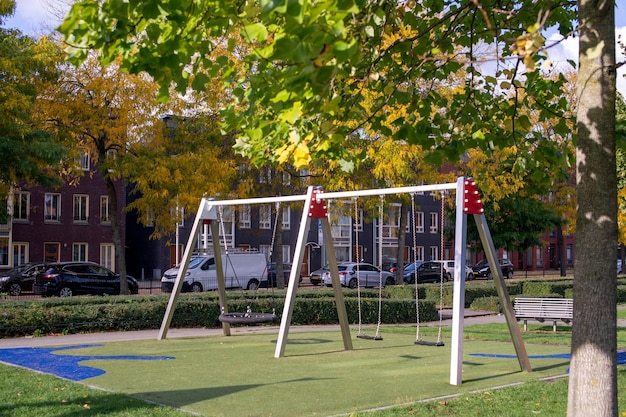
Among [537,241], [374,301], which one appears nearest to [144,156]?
[374,301]

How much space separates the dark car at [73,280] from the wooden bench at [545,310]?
66.3 feet


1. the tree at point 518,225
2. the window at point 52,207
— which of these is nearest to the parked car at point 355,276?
the tree at point 518,225

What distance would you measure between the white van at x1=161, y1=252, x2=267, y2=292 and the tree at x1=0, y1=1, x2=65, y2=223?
41.0 ft

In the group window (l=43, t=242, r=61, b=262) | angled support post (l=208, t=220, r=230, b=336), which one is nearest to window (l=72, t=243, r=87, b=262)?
window (l=43, t=242, r=61, b=262)

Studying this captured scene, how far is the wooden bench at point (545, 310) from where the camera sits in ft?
61.2

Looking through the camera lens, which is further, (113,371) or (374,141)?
(374,141)

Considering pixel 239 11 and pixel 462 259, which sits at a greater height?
pixel 239 11

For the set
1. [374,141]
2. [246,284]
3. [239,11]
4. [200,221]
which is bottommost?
[246,284]

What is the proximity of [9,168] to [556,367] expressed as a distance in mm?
17538

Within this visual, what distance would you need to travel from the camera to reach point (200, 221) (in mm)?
16984

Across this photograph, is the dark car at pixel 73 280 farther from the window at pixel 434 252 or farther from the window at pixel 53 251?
the window at pixel 434 252

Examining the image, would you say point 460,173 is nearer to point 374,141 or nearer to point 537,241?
point 374,141

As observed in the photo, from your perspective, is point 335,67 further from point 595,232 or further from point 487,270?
point 487,270

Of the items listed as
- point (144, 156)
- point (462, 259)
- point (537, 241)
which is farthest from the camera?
point (537, 241)
